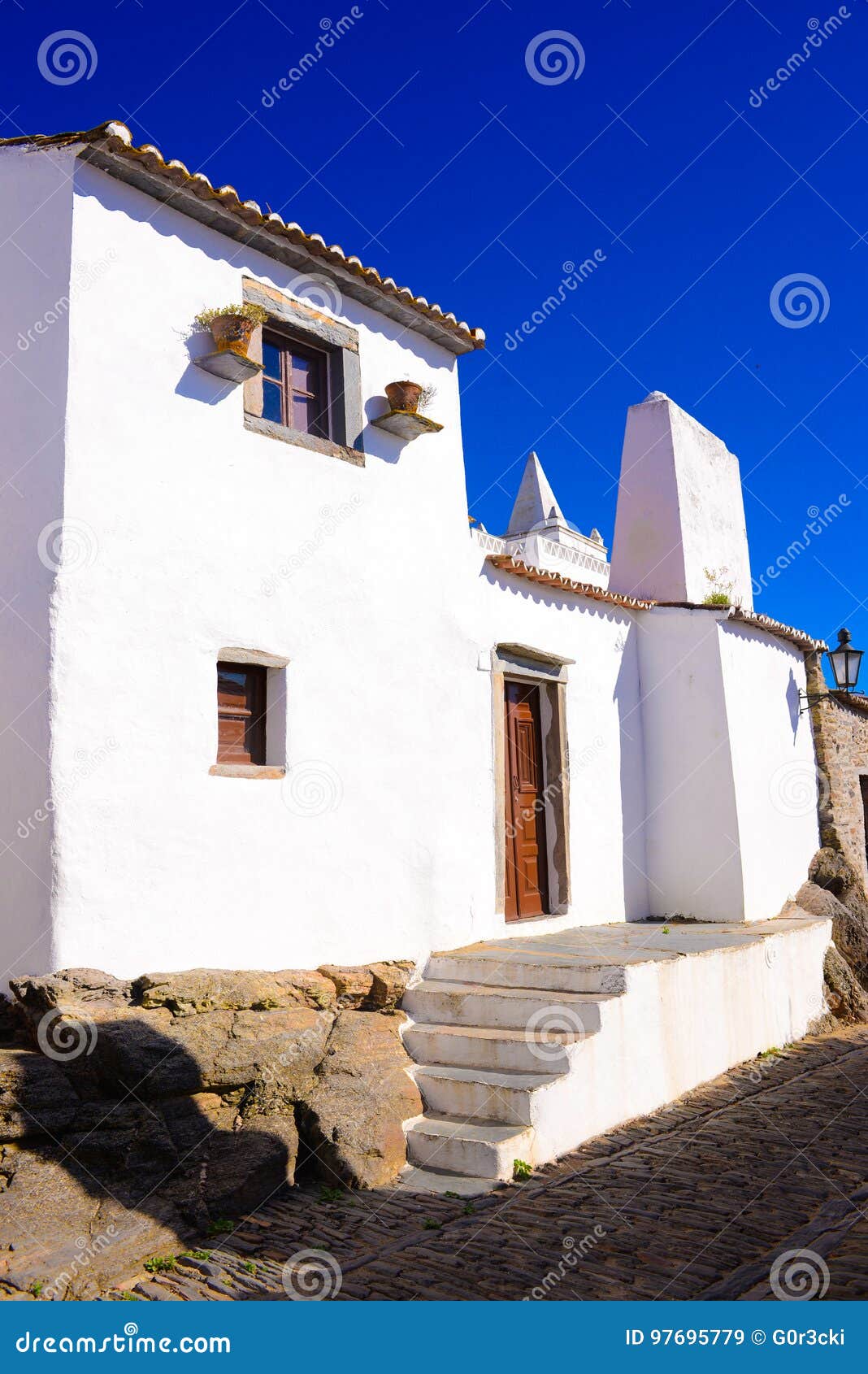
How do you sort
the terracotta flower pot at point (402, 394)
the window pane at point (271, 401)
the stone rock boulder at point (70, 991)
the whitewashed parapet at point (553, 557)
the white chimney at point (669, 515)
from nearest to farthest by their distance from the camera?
1. the stone rock boulder at point (70, 991)
2. the window pane at point (271, 401)
3. the terracotta flower pot at point (402, 394)
4. the white chimney at point (669, 515)
5. the whitewashed parapet at point (553, 557)

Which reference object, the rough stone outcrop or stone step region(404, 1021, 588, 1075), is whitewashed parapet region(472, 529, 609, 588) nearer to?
the rough stone outcrop

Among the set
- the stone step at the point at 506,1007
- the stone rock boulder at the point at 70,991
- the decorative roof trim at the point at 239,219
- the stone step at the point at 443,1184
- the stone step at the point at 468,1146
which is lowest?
the stone step at the point at 443,1184

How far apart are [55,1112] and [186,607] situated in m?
3.09

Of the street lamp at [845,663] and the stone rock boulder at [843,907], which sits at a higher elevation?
the street lamp at [845,663]

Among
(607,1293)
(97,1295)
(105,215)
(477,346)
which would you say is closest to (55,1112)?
(97,1295)

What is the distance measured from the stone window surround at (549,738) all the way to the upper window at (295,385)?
255 centimetres

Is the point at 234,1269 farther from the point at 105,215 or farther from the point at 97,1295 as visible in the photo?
the point at 105,215

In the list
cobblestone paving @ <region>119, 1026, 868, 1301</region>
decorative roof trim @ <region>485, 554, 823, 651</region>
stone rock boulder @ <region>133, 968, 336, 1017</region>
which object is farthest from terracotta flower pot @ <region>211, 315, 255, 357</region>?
cobblestone paving @ <region>119, 1026, 868, 1301</region>

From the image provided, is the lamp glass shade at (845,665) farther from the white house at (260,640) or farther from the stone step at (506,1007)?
the stone step at (506,1007)

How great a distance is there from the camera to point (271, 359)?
7828 mm

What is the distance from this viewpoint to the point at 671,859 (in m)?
11.0

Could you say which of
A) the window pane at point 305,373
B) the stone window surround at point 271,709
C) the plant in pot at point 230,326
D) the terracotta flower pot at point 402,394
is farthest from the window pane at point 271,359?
the stone window surround at point 271,709

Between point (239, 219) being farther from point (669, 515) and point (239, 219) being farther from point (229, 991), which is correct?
point (669, 515)

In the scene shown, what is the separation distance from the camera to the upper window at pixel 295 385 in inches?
306
